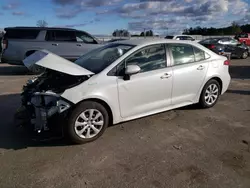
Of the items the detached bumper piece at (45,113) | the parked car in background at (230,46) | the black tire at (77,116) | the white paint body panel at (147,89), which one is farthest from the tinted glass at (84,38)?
the parked car in background at (230,46)

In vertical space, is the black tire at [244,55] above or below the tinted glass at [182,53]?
below

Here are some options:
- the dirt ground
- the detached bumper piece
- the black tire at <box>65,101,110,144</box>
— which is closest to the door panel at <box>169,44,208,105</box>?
the dirt ground

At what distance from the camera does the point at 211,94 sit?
560cm

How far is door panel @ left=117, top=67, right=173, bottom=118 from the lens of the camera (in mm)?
4230

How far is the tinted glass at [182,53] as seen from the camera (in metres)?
4.89

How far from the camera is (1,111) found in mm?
5480

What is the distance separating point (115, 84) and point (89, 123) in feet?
2.48

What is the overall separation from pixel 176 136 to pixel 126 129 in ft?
2.94

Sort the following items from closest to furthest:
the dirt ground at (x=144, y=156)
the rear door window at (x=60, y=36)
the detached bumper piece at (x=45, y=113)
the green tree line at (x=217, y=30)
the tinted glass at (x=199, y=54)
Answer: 1. the dirt ground at (x=144, y=156)
2. the detached bumper piece at (x=45, y=113)
3. the tinted glass at (x=199, y=54)
4. the rear door window at (x=60, y=36)
5. the green tree line at (x=217, y=30)

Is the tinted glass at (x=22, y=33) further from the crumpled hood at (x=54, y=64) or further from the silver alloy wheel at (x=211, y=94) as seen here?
the silver alloy wheel at (x=211, y=94)

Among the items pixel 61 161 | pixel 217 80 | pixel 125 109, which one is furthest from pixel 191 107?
pixel 61 161

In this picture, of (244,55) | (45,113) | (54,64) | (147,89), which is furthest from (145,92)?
(244,55)

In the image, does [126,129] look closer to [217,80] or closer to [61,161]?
[61,161]

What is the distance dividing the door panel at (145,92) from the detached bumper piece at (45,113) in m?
0.99
